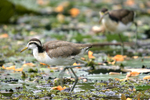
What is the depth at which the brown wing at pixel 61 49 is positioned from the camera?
21.6 feet

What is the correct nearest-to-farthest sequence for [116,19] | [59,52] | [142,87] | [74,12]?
[142,87], [59,52], [116,19], [74,12]

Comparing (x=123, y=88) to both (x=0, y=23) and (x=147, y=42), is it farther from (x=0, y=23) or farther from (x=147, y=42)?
(x=0, y=23)

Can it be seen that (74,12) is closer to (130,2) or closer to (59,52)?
(130,2)

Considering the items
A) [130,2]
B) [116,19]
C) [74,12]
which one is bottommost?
[116,19]

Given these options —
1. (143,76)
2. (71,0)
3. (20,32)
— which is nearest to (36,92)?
(143,76)

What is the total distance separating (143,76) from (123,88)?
3.72 ft

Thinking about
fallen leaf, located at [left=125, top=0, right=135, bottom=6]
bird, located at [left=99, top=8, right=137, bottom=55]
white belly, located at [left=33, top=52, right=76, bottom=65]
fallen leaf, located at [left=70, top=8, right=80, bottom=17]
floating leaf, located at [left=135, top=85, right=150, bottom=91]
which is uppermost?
fallen leaf, located at [left=125, top=0, right=135, bottom=6]

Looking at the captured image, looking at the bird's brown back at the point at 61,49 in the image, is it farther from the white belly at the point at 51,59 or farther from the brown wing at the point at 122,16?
the brown wing at the point at 122,16

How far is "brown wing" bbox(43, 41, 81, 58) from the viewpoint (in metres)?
6.57

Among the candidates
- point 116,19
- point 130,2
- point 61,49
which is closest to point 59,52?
point 61,49

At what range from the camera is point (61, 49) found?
21.8ft

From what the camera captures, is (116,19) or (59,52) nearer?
(59,52)

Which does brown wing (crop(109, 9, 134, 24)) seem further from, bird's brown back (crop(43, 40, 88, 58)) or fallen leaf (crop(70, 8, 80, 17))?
fallen leaf (crop(70, 8, 80, 17))

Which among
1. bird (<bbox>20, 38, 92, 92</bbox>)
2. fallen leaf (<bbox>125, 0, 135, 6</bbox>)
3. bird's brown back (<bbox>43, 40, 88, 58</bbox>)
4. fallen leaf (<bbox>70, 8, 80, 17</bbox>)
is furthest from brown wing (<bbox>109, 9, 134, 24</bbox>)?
fallen leaf (<bbox>125, 0, 135, 6</bbox>)
